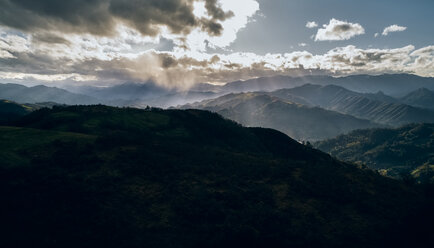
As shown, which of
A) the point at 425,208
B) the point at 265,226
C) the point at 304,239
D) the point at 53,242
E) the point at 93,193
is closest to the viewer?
the point at 53,242

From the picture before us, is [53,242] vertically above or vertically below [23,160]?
below

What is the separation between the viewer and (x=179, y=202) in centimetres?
5012

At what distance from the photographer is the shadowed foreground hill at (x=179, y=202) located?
36.8 metres

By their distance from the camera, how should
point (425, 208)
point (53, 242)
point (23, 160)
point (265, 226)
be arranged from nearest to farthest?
1. point (53, 242)
2. point (265, 226)
3. point (425, 208)
4. point (23, 160)

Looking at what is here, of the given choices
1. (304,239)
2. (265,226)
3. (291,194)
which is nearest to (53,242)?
(265,226)

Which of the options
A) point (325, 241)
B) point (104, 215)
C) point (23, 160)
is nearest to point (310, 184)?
point (325, 241)

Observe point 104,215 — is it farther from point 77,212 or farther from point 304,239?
point 304,239

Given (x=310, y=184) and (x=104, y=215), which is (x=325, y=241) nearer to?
(x=310, y=184)

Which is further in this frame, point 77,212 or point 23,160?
point 23,160

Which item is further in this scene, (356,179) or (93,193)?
(356,179)

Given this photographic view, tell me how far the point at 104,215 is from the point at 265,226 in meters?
30.7

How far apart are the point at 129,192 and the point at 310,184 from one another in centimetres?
5482

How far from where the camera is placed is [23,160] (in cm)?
6197

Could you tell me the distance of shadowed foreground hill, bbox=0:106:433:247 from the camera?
36.8 metres
